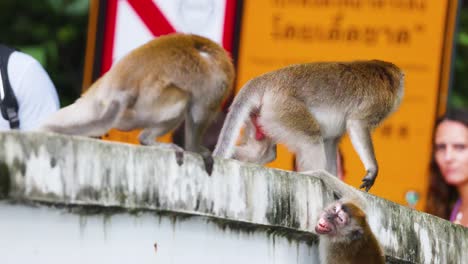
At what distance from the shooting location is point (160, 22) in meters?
7.78

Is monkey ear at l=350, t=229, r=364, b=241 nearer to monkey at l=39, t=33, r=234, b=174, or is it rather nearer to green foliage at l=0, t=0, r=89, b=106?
monkey at l=39, t=33, r=234, b=174

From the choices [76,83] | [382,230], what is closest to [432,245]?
[382,230]

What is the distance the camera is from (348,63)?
713 centimetres

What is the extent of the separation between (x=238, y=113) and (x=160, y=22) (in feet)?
4.12

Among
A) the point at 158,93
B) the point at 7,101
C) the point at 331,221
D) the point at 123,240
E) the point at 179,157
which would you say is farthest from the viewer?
the point at 7,101

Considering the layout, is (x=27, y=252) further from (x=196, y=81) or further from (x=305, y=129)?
(x=305, y=129)

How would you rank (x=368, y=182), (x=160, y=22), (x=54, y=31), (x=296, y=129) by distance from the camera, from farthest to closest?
(x=54, y=31)
(x=160, y=22)
(x=296, y=129)
(x=368, y=182)

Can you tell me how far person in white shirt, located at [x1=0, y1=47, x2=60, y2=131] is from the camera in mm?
6000

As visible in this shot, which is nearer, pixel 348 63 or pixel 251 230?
pixel 251 230

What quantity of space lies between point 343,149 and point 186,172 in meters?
3.77

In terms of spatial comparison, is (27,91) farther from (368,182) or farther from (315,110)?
(368,182)

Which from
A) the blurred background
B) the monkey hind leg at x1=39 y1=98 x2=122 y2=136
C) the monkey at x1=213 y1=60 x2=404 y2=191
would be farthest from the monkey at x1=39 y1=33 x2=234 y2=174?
the blurred background

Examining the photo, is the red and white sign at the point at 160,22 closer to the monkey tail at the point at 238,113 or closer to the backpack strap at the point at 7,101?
the monkey tail at the point at 238,113

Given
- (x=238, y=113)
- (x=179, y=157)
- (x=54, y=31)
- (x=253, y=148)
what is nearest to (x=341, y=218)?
(x=179, y=157)
